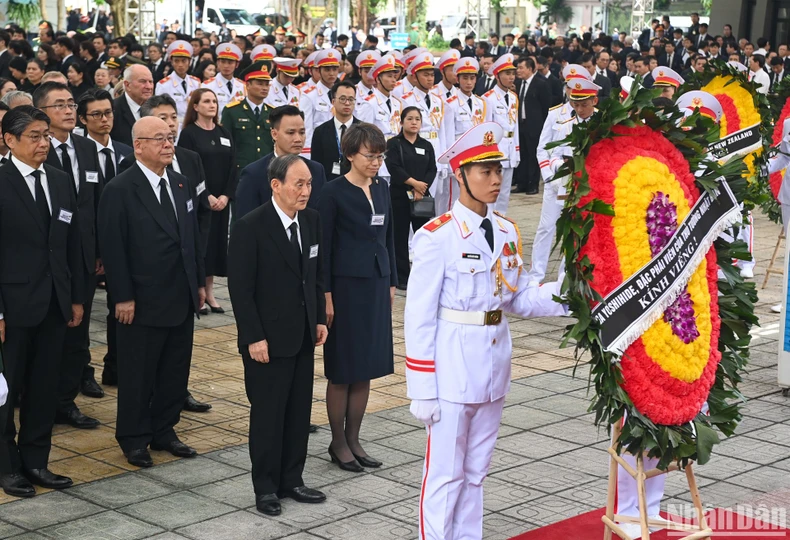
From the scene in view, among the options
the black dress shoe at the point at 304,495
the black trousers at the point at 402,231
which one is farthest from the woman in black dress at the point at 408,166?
the black dress shoe at the point at 304,495

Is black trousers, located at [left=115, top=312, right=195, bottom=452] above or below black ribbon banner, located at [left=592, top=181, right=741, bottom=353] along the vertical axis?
below

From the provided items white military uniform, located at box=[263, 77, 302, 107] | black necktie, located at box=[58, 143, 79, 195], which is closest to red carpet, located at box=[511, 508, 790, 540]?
black necktie, located at box=[58, 143, 79, 195]

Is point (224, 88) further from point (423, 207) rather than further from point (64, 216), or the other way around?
point (64, 216)

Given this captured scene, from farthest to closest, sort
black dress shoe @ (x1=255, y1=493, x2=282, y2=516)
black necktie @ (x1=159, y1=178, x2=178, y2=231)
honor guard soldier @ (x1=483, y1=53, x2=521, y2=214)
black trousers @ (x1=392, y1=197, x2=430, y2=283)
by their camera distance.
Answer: honor guard soldier @ (x1=483, y1=53, x2=521, y2=214) < black trousers @ (x1=392, y1=197, x2=430, y2=283) < black necktie @ (x1=159, y1=178, x2=178, y2=231) < black dress shoe @ (x1=255, y1=493, x2=282, y2=516)

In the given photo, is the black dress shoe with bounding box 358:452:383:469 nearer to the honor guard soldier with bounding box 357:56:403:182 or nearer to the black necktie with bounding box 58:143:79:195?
the black necktie with bounding box 58:143:79:195

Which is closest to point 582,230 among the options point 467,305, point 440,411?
point 467,305

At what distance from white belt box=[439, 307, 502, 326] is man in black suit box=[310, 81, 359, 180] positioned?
6121mm

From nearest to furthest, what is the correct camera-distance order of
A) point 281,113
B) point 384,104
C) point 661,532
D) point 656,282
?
point 656,282
point 661,532
point 281,113
point 384,104

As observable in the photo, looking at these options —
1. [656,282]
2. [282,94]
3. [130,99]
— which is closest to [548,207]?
[130,99]

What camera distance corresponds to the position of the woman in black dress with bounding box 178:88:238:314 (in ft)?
31.8

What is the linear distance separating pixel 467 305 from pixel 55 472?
9.23 ft

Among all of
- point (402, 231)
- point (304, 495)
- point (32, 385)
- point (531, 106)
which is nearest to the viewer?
point (304, 495)

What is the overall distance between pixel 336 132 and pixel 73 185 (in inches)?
167

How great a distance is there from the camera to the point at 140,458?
6652mm
